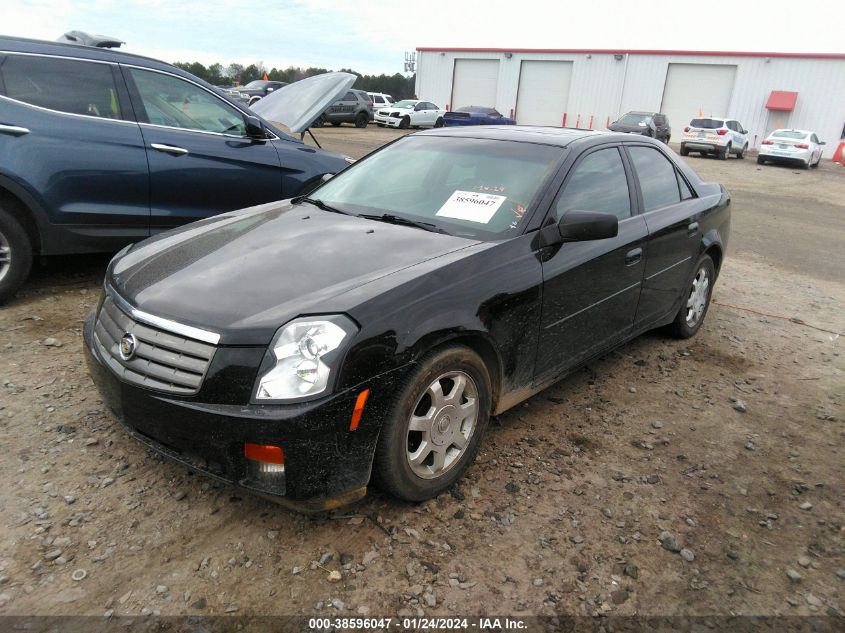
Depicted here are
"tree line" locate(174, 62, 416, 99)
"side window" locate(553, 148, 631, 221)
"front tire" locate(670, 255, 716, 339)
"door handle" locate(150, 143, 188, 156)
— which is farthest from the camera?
"tree line" locate(174, 62, 416, 99)

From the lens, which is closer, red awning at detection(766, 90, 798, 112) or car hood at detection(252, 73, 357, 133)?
car hood at detection(252, 73, 357, 133)

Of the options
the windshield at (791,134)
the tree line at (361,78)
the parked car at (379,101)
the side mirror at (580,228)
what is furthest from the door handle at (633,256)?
the tree line at (361,78)

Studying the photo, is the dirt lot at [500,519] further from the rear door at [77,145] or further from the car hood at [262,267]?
the rear door at [77,145]

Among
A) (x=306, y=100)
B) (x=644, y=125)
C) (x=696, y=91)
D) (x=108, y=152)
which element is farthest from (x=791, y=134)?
(x=108, y=152)

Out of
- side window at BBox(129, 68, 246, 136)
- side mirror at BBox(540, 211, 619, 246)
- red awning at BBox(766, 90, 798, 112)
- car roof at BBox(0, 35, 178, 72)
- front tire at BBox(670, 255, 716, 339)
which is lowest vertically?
front tire at BBox(670, 255, 716, 339)

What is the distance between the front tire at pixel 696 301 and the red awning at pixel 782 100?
34012 mm

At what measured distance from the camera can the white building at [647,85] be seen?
A: 3278 cm

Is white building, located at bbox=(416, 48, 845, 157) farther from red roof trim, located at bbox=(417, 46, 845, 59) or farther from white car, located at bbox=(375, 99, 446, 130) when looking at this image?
white car, located at bbox=(375, 99, 446, 130)

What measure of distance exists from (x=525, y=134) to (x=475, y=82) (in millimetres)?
41275

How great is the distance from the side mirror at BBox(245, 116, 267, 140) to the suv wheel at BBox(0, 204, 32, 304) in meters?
1.93

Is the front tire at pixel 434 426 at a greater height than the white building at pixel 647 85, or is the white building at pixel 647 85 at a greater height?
the white building at pixel 647 85

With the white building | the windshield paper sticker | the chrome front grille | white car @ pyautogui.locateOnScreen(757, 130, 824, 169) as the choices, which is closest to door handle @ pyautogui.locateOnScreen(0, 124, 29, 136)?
the chrome front grille

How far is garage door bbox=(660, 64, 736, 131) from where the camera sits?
34.7 metres

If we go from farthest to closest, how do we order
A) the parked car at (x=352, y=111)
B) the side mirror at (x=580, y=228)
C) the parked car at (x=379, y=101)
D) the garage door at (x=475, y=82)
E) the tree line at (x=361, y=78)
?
the tree line at (x=361, y=78)
the garage door at (x=475, y=82)
the parked car at (x=379, y=101)
the parked car at (x=352, y=111)
the side mirror at (x=580, y=228)
